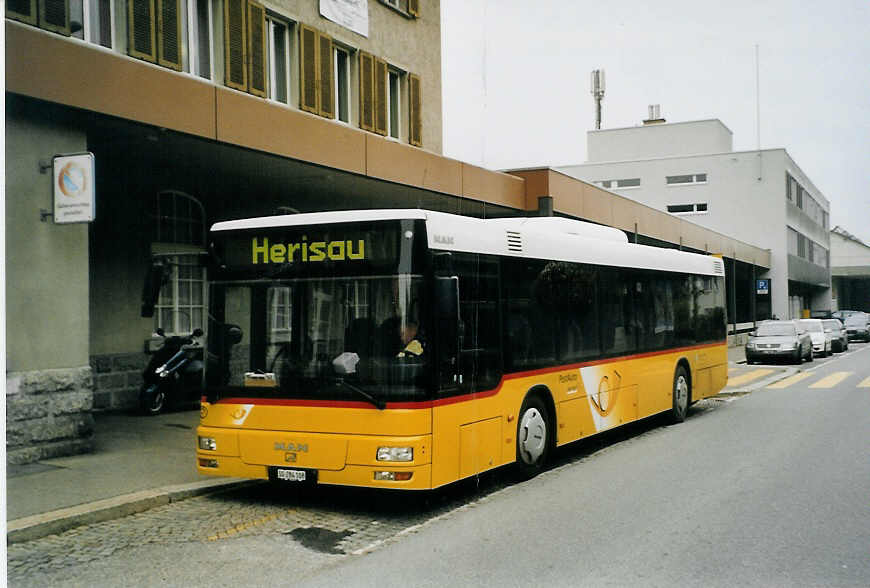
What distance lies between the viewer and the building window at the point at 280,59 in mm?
16109

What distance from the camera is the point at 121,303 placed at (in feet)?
47.9

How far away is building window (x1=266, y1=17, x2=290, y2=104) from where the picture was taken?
16109mm

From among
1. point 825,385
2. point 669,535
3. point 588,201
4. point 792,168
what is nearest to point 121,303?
point 669,535

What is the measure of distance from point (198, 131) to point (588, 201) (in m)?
13.4

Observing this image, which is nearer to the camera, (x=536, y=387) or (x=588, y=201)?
(x=536, y=387)

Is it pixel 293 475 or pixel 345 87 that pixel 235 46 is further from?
pixel 293 475

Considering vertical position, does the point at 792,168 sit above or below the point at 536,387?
above

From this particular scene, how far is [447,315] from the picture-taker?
731cm

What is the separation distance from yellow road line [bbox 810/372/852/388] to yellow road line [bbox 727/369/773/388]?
5.94 feet

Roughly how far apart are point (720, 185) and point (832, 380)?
1531 inches

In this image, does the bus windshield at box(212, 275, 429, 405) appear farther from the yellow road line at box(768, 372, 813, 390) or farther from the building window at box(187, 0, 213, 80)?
the yellow road line at box(768, 372, 813, 390)

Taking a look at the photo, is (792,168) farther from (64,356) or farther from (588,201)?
(64,356)

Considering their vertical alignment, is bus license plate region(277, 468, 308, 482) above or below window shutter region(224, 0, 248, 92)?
below

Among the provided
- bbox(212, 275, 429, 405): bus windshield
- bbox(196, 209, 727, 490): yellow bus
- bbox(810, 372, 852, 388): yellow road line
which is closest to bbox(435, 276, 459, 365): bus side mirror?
bbox(196, 209, 727, 490): yellow bus
